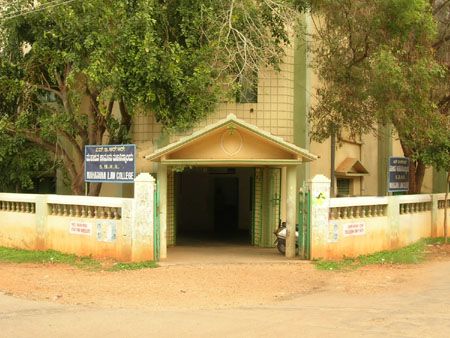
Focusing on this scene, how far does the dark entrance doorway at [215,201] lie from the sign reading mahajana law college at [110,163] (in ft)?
22.9

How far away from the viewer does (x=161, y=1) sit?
13.2 meters

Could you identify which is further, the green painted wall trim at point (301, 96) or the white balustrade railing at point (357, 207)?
the green painted wall trim at point (301, 96)

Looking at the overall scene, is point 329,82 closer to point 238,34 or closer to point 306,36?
point 306,36

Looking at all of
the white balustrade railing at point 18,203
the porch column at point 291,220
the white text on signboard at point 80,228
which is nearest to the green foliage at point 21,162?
the white balustrade railing at point 18,203

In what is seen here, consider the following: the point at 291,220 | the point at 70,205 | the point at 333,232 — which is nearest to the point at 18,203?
the point at 70,205

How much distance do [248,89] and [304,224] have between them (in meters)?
4.02

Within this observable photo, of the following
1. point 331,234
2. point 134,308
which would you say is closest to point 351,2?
point 331,234

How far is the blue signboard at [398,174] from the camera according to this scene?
14562mm

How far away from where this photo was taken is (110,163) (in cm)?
1243

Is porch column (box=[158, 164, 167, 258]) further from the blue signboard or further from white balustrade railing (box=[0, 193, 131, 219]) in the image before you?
the blue signboard

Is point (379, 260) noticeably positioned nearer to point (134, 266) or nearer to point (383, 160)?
point (134, 266)

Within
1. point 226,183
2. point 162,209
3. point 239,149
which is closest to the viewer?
point 162,209

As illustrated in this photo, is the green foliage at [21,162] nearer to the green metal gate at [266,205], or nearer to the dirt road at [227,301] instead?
the dirt road at [227,301]

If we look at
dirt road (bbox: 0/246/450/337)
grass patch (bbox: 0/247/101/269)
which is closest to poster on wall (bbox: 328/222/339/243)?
dirt road (bbox: 0/246/450/337)
